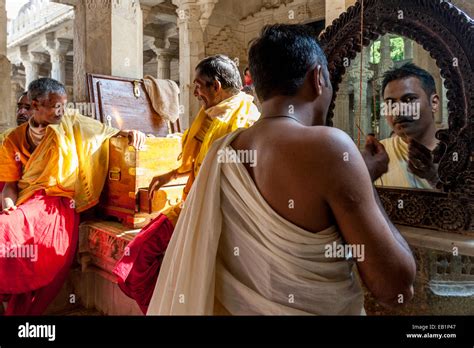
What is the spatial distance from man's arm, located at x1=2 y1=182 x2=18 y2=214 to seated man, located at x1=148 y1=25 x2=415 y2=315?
226cm

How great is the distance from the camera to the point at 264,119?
1.22 meters

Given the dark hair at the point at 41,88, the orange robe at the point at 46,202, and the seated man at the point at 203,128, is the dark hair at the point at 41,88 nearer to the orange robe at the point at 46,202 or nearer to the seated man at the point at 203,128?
the orange robe at the point at 46,202

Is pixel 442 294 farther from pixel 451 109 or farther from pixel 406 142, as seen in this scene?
pixel 451 109

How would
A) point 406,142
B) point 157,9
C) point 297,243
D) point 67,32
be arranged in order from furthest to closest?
point 67,32
point 157,9
point 406,142
point 297,243

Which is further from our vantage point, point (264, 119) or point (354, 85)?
point (354, 85)

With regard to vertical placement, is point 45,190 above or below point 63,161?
below

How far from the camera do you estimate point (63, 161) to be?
3.02m

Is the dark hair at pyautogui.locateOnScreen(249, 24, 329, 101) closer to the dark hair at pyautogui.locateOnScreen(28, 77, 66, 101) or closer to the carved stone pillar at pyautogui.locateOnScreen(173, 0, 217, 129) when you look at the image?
the dark hair at pyautogui.locateOnScreen(28, 77, 66, 101)

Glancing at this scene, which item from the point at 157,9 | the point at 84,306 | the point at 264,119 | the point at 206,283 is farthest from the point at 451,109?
the point at 157,9

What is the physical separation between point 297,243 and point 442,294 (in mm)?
1251

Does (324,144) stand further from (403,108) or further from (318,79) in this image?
(403,108)

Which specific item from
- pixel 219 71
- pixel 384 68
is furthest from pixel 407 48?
pixel 219 71

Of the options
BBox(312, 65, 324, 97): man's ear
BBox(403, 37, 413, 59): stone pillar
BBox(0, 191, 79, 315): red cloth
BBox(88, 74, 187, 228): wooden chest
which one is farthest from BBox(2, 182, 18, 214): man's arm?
BBox(403, 37, 413, 59): stone pillar

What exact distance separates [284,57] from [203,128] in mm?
1252
